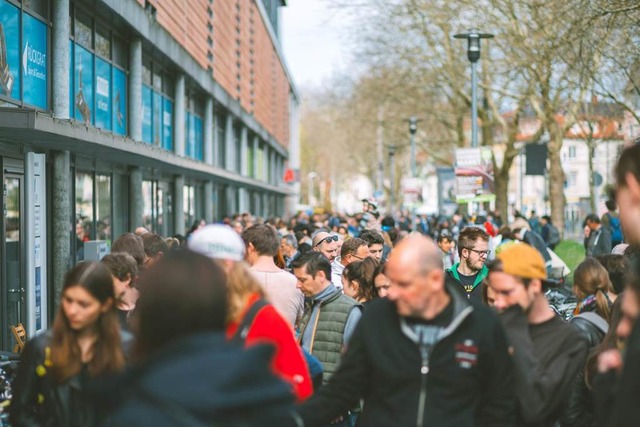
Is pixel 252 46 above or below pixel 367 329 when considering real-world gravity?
above

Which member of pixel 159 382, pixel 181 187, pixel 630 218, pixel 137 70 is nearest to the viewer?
pixel 159 382

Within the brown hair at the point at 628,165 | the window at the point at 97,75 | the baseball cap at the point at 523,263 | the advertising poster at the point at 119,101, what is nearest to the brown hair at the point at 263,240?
the baseball cap at the point at 523,263

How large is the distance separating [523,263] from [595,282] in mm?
1842

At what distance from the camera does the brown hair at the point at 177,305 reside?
10.5 feet

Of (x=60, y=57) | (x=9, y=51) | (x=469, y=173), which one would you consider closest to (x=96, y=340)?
(x=9, y=51)

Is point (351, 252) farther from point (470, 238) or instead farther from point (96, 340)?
point (96, 340)

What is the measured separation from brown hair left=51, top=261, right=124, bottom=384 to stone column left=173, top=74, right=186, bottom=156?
2459 centimetres

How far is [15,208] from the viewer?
45.1 feet

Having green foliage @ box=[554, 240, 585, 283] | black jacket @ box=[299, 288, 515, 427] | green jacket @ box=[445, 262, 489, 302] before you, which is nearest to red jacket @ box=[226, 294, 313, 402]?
black jacket @ box=[299, 288, 515, 427]

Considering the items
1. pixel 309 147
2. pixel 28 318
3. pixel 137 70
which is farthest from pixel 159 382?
pixel 309 147

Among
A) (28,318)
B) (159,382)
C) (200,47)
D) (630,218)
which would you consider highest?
(200,47)

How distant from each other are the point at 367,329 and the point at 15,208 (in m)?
9.89

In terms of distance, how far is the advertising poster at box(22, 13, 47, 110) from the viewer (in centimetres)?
1496

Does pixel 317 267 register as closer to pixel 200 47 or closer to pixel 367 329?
pixel 367 329
